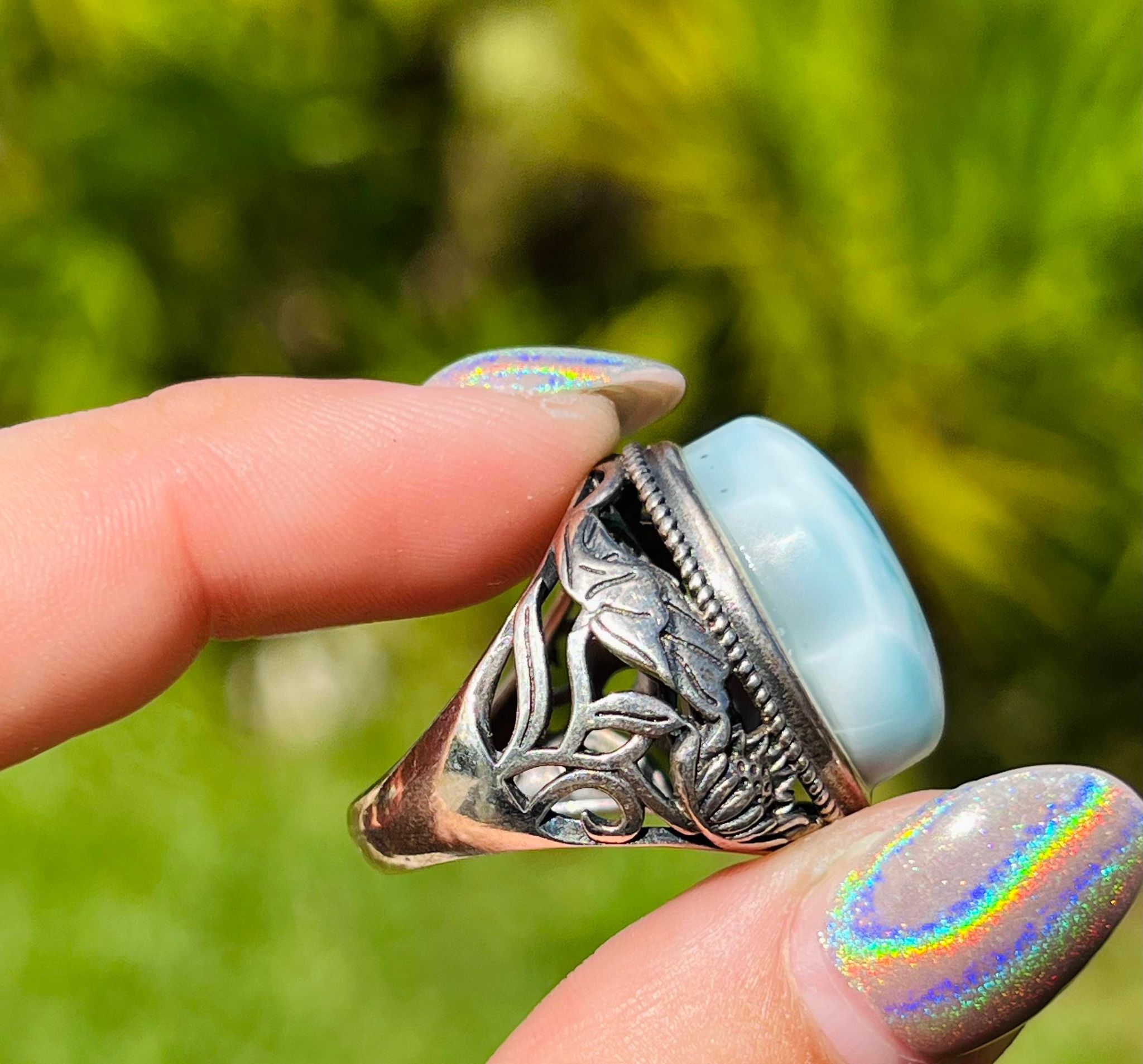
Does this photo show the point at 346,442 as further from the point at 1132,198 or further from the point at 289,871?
the point at 1132,198

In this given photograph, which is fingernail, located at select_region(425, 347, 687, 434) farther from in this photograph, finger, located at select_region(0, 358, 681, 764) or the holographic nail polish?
the holographic nail polish

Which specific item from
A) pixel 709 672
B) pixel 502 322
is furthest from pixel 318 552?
pixel 502 322

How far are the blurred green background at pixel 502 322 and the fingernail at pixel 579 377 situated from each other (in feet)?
2.37

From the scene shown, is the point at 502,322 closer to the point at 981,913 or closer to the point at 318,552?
the point at 318,552

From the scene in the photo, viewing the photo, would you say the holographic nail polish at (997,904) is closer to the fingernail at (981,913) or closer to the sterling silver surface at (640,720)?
the fingernail at (981,913)

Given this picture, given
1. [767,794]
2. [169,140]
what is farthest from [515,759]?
[169,140]

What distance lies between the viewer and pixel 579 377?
1091mm

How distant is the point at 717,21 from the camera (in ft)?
5.46

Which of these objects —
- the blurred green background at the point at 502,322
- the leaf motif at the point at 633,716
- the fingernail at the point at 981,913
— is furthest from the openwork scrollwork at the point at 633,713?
the blurred green background at the point at 502,322

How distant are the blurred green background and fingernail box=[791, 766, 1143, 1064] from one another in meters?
0.85

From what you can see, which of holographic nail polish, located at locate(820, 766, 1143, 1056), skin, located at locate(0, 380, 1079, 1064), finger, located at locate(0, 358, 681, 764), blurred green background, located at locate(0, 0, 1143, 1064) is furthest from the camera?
blurred green background, located at locate(0, 0, 1143, 1064)

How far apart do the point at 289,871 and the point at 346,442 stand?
0.81 meters

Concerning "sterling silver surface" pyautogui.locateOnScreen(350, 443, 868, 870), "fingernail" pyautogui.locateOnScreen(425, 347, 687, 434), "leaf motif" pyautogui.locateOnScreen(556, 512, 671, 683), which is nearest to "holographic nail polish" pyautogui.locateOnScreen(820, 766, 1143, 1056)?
"sterling silver surface" pyautogui.locateOnScreen(350, 443, 868, 870)

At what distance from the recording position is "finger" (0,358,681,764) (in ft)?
3.26
